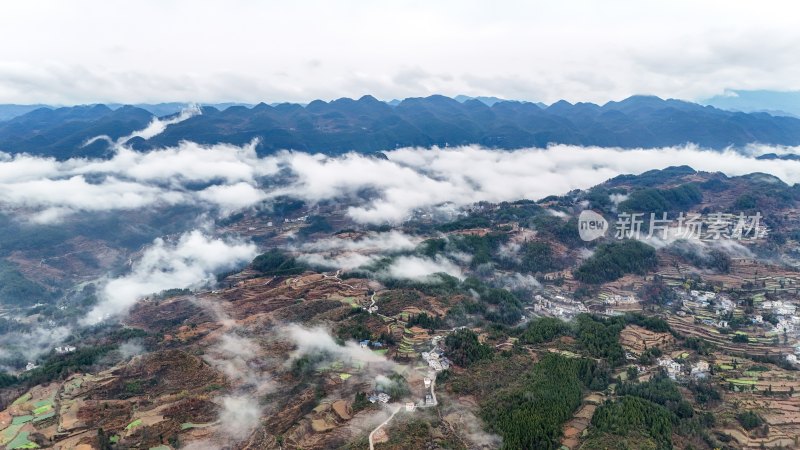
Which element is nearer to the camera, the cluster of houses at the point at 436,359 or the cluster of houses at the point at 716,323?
the cluster of houses at the point at 436,359

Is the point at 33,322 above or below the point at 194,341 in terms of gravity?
below

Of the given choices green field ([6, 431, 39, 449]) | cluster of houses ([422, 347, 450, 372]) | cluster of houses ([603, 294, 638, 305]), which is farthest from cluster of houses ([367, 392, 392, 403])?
cluster of houses ([603, 294, 638, 305])

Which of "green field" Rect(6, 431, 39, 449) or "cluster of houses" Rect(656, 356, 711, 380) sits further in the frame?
"cluster of houses" Rect(656, 356, 711, 380)

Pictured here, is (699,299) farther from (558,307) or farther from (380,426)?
(380,426)

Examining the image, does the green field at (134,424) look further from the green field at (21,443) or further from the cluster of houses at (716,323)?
the cluster of houses at (716,323)

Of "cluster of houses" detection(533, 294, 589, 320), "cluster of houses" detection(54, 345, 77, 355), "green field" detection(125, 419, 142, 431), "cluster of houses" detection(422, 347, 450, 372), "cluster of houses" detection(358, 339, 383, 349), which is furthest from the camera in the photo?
"cluster of houses" detection(533, 294, 589, 320)

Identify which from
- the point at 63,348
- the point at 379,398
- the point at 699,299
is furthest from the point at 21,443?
the point at 699,299

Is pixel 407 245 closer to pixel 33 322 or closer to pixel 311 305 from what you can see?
pixel 311 305

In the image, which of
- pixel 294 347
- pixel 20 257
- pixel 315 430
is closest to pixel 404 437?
pixel 315 430

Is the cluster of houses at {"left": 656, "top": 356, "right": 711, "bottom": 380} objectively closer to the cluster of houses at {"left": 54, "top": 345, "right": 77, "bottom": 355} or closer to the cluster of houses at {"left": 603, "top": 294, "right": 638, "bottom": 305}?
the cluster of houses at {"left": 603, "top": 294, "right": 638, "bottom": 305}

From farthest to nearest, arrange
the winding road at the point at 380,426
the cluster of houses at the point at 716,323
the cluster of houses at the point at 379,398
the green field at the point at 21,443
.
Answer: the cluster of houses at the point at 716,323, the cluster of houses at the point at 379,398, the green field at the point at 21,443, the winding road at the point at 380,426

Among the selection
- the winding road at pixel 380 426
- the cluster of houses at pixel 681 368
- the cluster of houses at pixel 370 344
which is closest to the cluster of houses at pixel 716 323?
the cluster of houses at pixel 681 368
